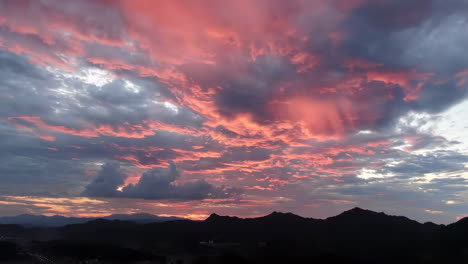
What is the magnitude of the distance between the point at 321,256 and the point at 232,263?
4375cm

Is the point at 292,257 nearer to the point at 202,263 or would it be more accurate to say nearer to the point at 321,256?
the point at 321,256

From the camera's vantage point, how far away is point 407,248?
165 m

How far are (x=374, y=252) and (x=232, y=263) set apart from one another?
241 ft

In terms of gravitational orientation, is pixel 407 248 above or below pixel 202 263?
above

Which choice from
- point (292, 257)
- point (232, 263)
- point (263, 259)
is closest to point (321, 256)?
point (292, 257)

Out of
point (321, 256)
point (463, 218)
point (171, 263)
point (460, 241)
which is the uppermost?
point (463, 218)

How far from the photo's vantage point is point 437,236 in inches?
6890

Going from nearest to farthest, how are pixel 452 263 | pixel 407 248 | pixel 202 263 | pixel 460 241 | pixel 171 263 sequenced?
pixel 452 263 < pixel 460 241 < pixel 407 248 < pixel 202 263 < pixel 171 263

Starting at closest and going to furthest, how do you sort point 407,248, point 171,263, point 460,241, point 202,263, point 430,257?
point 430,257 → point 460,241 → point 407,248 → point 202,263 → point 171,263

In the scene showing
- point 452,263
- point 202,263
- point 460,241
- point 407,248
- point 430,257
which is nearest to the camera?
point 452,263

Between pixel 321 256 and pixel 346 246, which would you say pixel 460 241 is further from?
pixel 321 256

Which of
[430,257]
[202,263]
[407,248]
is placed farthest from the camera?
[202,263]

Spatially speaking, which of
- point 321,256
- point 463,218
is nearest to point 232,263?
point 321,256

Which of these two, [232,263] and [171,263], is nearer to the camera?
[232,263]
